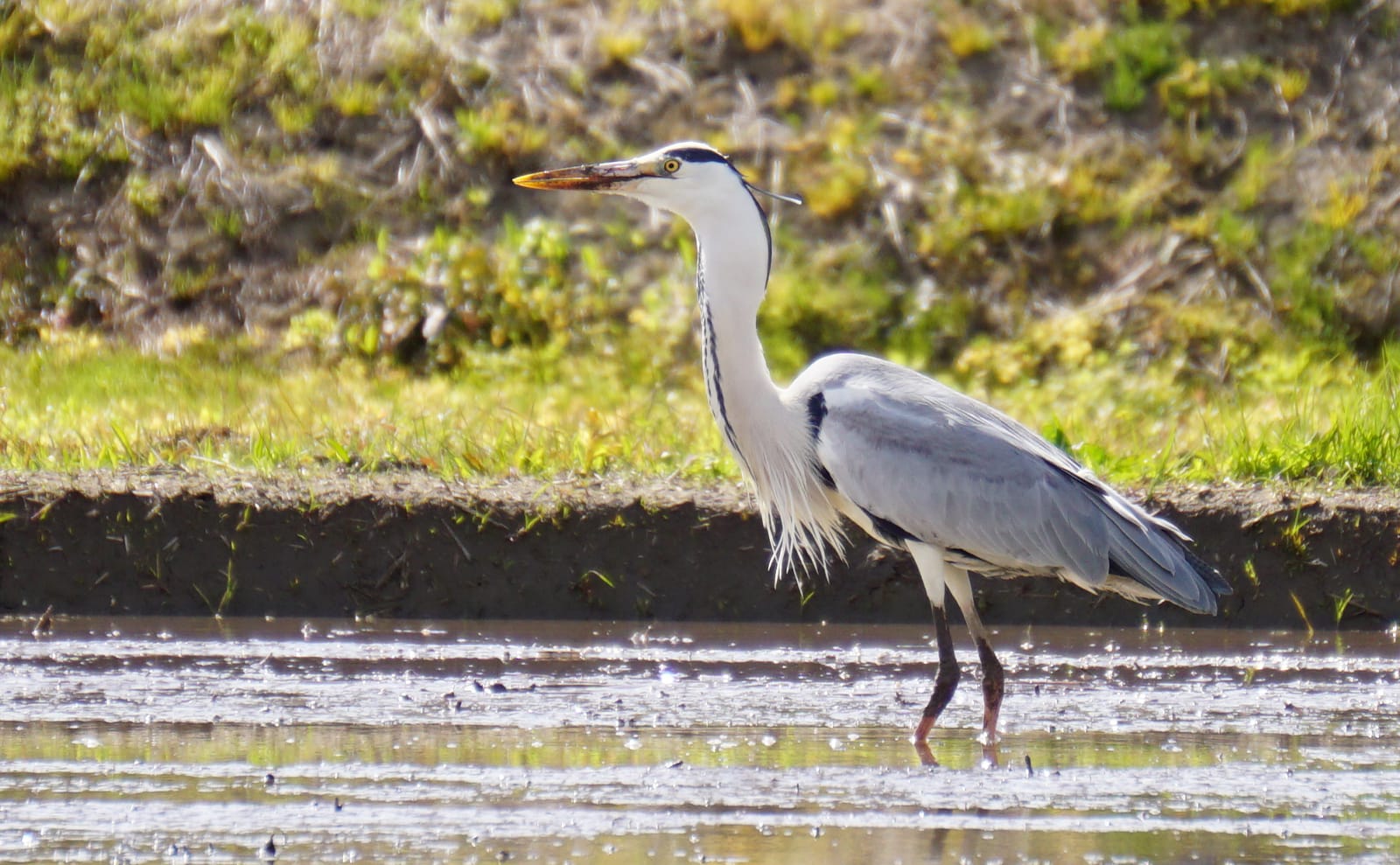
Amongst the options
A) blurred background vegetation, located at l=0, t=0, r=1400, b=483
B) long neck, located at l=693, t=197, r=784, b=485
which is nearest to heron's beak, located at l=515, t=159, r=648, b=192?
long neck, located at l=693, t=197, r=784, b=485

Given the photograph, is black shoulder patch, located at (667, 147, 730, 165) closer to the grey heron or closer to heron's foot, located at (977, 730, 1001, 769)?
the grey heron

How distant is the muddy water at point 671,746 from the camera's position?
433 cm

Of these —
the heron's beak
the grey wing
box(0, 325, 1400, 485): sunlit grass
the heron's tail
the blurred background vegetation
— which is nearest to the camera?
the heron's tail

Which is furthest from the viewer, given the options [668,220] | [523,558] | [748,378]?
[668,220]

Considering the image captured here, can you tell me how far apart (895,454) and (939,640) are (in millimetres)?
655

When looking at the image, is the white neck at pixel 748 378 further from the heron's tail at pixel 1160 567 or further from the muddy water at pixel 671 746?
the heron's tail at pixel 1160 567

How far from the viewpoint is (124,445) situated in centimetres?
816

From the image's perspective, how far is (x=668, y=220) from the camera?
12.1 metres

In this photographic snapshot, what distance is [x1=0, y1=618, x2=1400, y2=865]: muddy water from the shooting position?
14.2 feet

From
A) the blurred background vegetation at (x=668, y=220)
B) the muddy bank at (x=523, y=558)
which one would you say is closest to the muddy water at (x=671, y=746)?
the muddy bank at (x=523, y=558)

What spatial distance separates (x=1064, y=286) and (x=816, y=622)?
195 inches

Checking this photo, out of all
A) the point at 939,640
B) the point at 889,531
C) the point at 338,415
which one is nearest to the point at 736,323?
the point at 889,531

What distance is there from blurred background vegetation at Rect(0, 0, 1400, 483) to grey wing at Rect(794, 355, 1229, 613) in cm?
359

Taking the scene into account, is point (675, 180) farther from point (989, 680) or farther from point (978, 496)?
point (989, 680)
